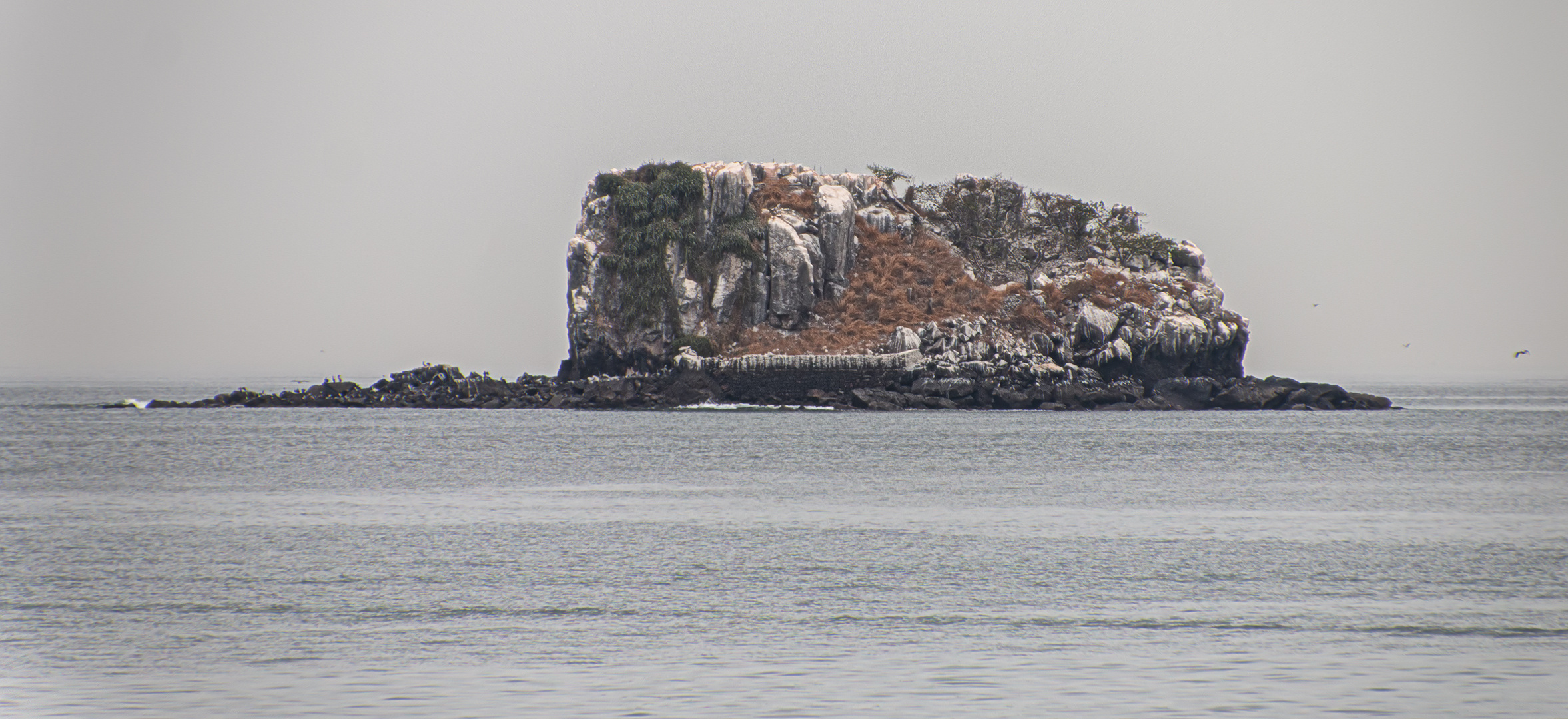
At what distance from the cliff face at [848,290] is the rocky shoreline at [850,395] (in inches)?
46.5

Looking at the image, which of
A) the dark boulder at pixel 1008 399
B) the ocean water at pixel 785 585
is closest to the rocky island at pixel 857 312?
the dark boulder at pixel 1008 399

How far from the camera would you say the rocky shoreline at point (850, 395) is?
69250 mm

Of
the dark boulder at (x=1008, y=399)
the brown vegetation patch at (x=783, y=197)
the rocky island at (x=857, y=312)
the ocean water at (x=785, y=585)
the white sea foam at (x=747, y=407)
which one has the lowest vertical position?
the ocean water at (x=785, y=585)

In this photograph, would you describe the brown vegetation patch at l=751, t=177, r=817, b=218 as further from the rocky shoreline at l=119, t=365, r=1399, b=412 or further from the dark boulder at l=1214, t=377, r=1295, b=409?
the dark boulder at l=1214, t=377, r=1295, b=409

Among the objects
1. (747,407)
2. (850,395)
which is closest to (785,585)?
(850,395)

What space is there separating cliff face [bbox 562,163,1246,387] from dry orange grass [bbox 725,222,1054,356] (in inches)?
4.5

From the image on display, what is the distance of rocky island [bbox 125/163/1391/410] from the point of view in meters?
71.0

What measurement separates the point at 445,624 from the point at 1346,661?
1161cm

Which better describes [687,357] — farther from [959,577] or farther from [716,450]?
[959,577]

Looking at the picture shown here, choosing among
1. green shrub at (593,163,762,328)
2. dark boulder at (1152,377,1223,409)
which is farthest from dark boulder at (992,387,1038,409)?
green shrub at (593,163,762,328)

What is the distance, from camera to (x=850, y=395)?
70.1 metres

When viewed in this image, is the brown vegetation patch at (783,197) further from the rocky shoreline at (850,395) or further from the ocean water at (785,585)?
the ocean water at (785,585)

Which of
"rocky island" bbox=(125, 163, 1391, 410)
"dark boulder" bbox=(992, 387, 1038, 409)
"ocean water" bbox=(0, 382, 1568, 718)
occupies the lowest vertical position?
"ocean water" bbox=(0, 382, 1568, 718)

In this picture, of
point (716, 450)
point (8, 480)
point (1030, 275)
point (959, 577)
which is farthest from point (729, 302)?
point (959, 577)
